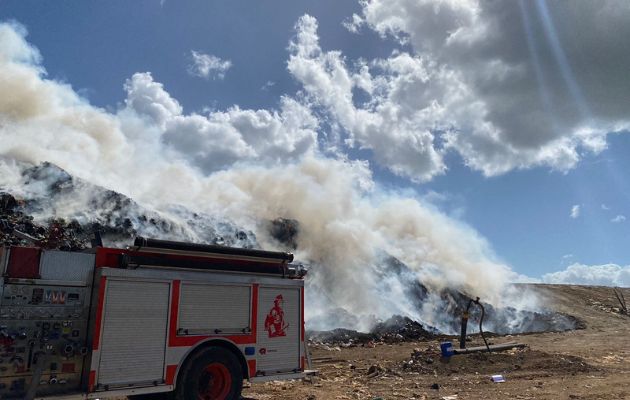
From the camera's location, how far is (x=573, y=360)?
14.2 m

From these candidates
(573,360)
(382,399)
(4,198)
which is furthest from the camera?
(4,198)

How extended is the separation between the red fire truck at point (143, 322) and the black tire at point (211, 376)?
17 mm

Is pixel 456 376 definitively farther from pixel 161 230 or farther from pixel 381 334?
pixel 161 230

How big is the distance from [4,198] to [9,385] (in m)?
21.1

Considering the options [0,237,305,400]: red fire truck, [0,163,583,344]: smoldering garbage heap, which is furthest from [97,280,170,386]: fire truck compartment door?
[0,163,583,344]: smoldering garbage heap

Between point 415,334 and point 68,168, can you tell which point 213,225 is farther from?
point 415,334

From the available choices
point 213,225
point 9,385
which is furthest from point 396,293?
point 9,385

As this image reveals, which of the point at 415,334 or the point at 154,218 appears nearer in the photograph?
the point at 415,334

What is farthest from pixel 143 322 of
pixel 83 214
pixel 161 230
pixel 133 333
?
pixel 161 230

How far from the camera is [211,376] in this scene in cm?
780

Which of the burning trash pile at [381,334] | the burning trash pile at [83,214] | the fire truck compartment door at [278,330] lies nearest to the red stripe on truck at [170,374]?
the fire truck compartment door at [278,330]

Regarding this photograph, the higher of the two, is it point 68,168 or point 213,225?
point 68,168

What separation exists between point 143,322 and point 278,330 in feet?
8.55

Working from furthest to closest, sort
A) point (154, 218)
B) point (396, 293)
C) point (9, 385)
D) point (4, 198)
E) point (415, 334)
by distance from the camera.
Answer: point (396, 293), point (154, 218), point (415, 334), point (4, 198), point (9, 385)
